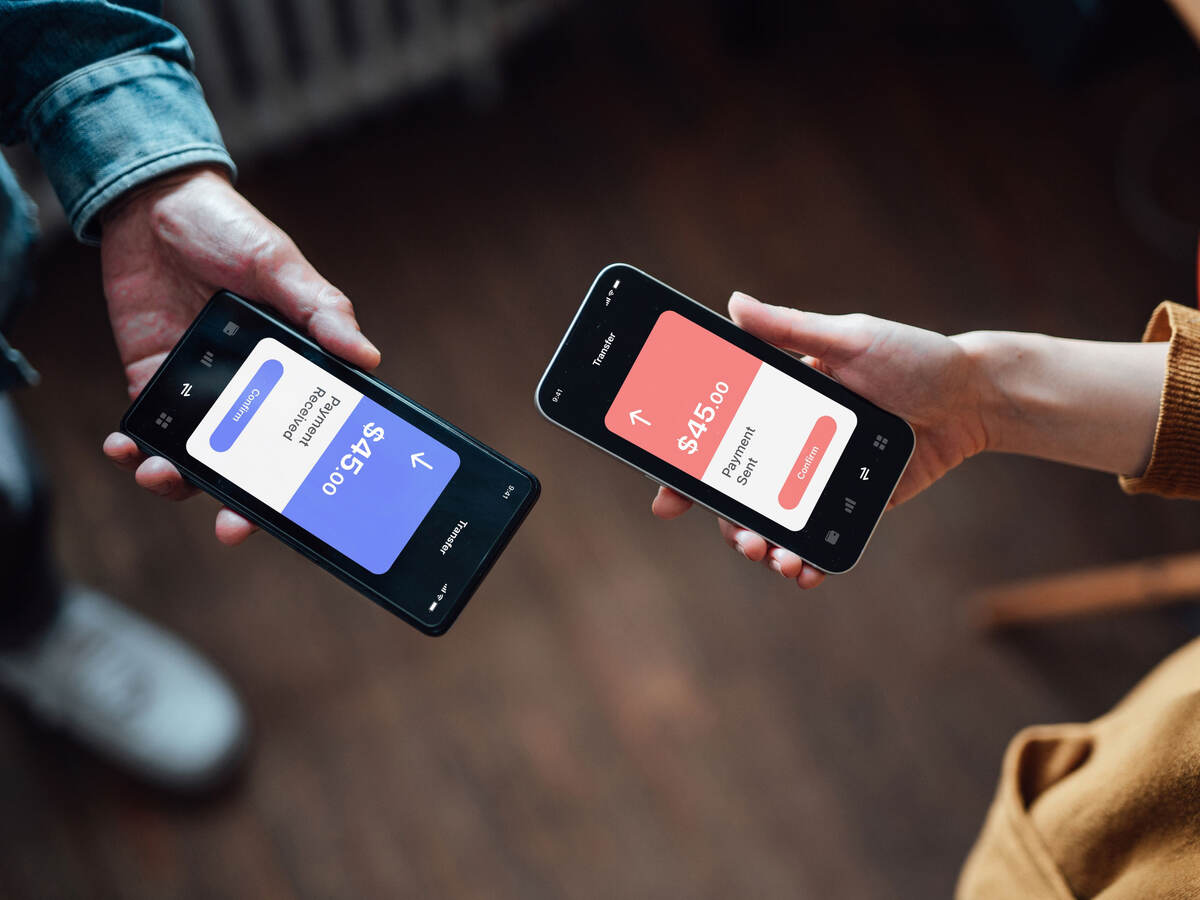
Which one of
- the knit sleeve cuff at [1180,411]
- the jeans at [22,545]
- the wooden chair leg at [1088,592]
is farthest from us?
the wooden chair leg at [1088,592]

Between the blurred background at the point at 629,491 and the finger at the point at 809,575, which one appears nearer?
the finger at the point at 809,575

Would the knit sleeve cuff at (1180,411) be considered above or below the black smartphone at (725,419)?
above

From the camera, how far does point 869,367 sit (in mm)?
804

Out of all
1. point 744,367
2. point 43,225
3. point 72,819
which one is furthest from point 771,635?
point 43,225

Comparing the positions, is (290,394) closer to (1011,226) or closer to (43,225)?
(43,225)

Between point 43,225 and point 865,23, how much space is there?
126cm

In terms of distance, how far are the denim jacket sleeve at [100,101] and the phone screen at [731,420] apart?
1.33 feet

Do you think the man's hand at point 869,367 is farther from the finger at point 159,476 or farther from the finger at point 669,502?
the finger at point 159,476

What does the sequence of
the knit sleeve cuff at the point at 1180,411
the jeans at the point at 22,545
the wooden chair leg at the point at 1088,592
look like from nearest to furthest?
the knit sleeve cuff at the point at 1180,411
the jeans at the point at 22,545
the wooden chair leg at the point at 1088,592

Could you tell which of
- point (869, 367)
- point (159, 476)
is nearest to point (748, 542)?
point (869, 367)

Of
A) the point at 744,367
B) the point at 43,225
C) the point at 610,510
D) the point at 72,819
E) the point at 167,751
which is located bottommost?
the point at 72,819

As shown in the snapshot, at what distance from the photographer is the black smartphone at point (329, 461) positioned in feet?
2.54

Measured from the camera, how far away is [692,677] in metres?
1.30

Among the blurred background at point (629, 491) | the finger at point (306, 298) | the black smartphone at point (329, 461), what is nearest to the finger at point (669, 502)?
the black smartphone at point (329, 461)
